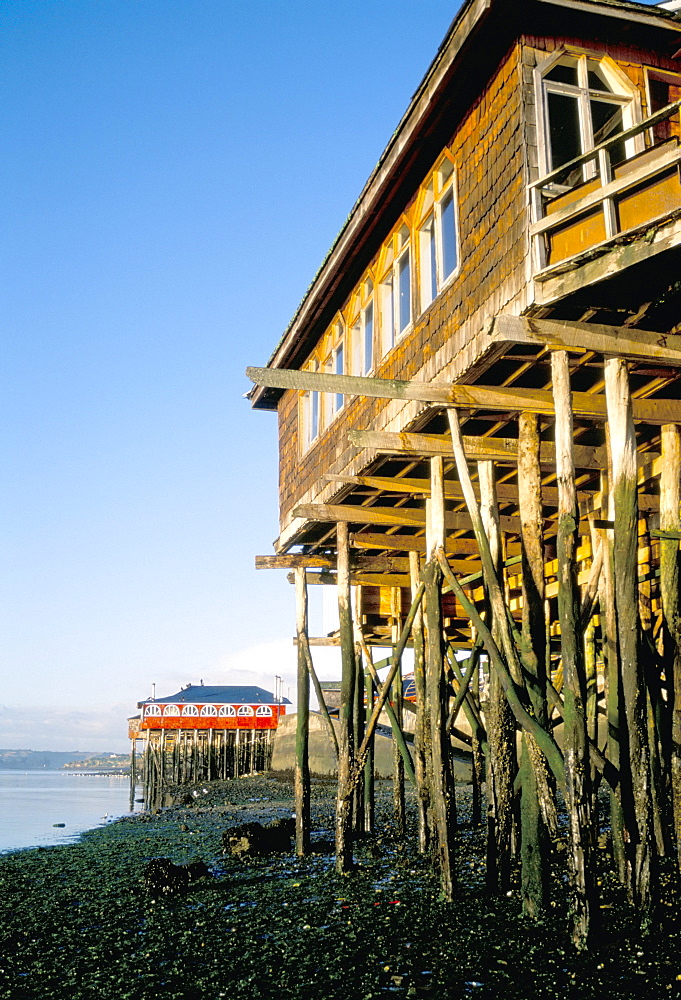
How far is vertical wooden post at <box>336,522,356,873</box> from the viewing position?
1057 cm

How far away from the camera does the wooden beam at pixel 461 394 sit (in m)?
8.52

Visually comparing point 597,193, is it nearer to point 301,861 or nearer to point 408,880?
point 408,880

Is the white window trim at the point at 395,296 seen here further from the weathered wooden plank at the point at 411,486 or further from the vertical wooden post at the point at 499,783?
the vertical wooden post at the point at 499,783

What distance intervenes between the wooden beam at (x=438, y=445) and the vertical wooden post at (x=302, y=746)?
4111mm

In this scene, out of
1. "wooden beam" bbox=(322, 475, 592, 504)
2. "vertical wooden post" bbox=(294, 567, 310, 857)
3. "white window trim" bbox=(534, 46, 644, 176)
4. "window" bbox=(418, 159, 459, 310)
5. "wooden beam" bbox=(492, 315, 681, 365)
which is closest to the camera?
"wooden beam" bbox=(492, 315, 681, 365)

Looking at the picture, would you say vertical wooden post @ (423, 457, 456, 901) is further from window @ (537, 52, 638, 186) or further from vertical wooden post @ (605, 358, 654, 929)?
window @ (537, 52, 638, 186)

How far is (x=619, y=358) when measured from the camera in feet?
24.8

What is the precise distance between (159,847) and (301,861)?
5.13 metres

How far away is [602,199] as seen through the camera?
7.12 meters

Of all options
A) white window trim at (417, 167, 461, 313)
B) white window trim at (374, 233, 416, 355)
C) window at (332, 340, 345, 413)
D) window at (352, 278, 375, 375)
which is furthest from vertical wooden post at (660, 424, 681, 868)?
window at (332, 340, 345, 413)

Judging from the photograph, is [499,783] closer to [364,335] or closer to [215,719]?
[364,335]

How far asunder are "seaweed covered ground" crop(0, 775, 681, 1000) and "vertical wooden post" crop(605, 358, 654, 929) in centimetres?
44

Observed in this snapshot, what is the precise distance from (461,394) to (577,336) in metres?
1.36

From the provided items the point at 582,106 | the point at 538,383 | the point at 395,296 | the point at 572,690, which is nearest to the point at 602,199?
the point at 582,106
